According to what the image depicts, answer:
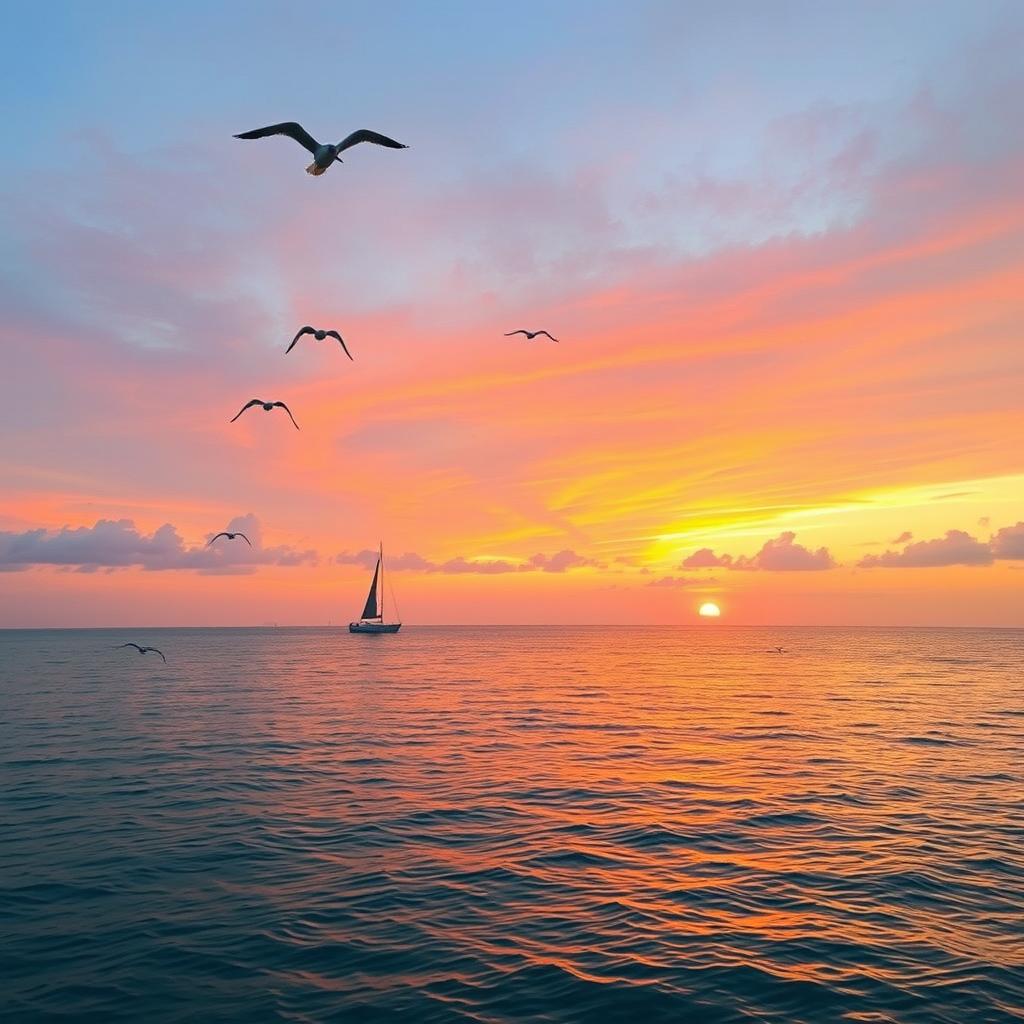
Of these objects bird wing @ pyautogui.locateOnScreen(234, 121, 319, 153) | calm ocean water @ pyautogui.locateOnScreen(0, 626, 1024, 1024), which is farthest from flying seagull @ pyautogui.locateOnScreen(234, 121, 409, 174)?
calm ocean water @ pyautogui.locateOnScreen(0, 626, 1024, 1024)

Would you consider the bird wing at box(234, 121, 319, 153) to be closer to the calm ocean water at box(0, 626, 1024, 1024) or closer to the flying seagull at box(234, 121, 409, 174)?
the flying seagull at box(234, 121, 409, 174)

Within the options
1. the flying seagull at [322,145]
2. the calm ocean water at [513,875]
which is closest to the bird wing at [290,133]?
the flying seagull at [322,145]

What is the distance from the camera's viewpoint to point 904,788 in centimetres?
3284

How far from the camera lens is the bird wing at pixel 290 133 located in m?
17.8

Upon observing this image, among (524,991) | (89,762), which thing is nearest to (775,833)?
(524,991)

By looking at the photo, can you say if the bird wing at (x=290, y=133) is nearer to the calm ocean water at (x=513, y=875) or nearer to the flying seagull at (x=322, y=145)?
the flying seagull at (x=322, y=145)

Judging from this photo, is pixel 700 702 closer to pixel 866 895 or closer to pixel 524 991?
pixel 866 895

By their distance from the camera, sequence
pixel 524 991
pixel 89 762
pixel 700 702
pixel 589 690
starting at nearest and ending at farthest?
pixel 524 991
pixel 89 762
pixel 700 702
pixel 589 690

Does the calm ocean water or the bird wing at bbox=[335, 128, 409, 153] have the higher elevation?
the bird wing at bbox=[335, 128, 409, 153]

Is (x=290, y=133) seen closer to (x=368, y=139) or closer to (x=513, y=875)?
(x=368, y=139)

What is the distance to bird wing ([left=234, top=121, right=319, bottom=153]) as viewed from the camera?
58.3 ft

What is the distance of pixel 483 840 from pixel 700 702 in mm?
49851

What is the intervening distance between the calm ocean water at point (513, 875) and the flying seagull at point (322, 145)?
59.1ft

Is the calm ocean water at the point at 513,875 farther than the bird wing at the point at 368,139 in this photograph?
No
